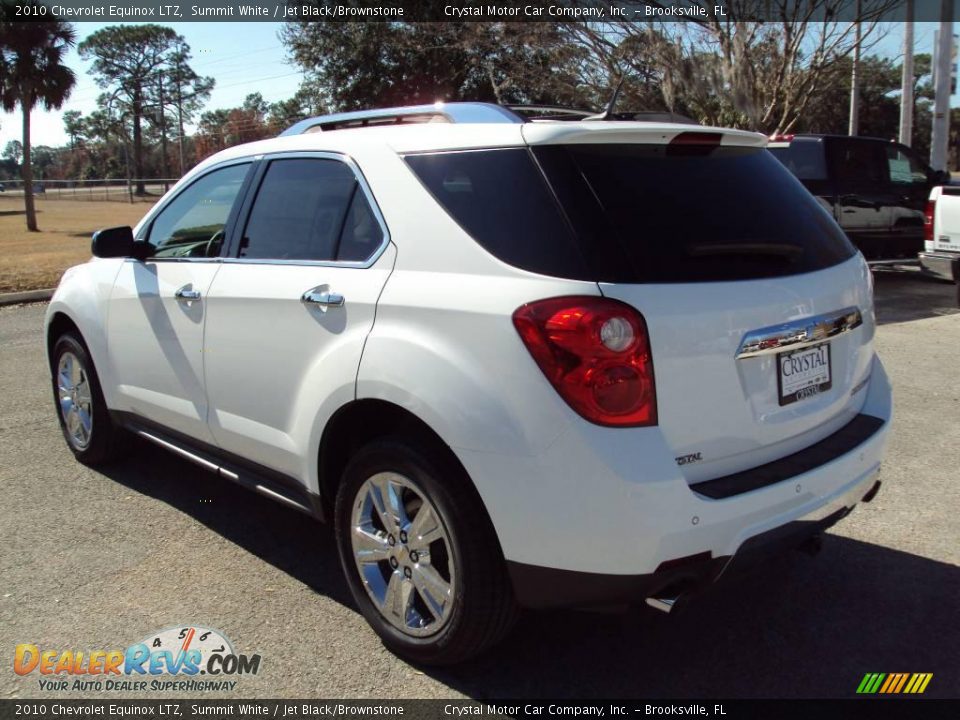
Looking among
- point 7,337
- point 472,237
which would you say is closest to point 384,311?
point 472,237

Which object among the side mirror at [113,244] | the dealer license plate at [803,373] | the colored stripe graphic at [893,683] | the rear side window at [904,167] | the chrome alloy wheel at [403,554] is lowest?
the colored stripe graphic at [893,683]

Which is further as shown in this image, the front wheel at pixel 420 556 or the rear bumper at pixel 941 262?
the rear bumper at pixel 941 262

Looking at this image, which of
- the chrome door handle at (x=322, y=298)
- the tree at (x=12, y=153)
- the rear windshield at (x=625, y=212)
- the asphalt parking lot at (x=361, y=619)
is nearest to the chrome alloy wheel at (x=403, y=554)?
the asphalt parking lot at (x=361, y=619)

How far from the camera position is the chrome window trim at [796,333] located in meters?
2.61

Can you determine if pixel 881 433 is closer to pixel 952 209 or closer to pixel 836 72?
pixel 952 209

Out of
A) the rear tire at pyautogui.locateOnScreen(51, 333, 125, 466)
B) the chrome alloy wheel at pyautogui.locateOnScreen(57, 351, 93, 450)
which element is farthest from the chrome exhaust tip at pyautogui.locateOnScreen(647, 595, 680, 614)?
the chrome alloy wheel at pyautogui.locateOnScreen(57, 351, 93, 450)

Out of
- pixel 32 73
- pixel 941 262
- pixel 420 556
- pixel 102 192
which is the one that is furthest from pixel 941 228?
pixel 102 192

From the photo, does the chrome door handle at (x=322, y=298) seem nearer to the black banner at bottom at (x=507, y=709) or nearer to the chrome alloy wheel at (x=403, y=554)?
the chrome alloy wheel at (x=403, y=554)

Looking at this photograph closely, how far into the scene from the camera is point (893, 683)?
283 centimetres

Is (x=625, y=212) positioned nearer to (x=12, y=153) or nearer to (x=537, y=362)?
(x=537, y=362)

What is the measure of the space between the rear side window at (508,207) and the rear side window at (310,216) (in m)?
0.35

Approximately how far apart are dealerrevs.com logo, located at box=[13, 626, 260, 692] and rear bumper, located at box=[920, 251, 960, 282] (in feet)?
27.6

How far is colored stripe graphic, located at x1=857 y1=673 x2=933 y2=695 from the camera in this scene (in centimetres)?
279

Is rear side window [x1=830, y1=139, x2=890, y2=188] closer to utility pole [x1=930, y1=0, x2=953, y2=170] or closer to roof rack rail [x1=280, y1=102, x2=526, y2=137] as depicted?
utility pole [x1=930, y1=0, x2=953, y2=170]
